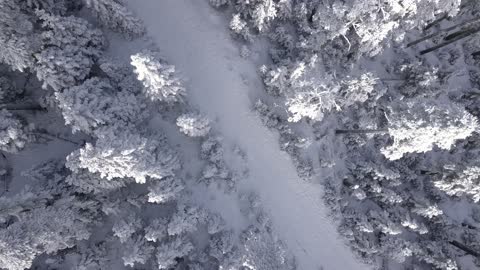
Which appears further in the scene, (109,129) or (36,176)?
(36,176)

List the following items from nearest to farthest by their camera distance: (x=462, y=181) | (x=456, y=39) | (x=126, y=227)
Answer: (x=126, y=227) → (x=462, y=181) → (x=456, y=39)

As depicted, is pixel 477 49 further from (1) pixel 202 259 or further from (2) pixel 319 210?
(1) pixel 202 259

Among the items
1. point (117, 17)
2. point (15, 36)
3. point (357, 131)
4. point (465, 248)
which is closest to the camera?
point (15, 36)

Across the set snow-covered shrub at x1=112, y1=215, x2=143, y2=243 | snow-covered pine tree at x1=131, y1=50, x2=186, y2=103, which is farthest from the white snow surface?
snow-covered shrub at x1=112, y1=215, x2=143, y2=243

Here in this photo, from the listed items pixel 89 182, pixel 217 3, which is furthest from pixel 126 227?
pixel 217 3

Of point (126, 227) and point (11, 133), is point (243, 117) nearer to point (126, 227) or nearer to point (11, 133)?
point (126, 227)

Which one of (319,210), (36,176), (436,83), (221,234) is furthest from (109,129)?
(436,83)
